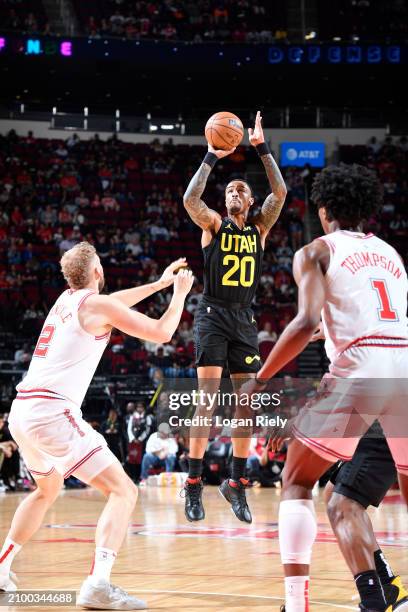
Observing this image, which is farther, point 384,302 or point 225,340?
point 225,340

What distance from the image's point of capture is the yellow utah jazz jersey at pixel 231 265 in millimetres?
7902

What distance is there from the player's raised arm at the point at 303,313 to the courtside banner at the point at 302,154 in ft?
82.4

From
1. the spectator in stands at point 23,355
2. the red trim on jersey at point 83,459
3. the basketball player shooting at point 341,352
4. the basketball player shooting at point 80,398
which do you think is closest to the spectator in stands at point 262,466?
the spectator in stands at point 23,355

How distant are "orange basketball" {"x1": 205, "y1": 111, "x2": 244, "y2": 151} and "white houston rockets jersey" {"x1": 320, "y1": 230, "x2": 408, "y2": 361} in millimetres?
3263

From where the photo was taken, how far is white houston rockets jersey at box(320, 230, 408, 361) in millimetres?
4602

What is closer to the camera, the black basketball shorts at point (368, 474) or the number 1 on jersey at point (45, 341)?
the black basketball shorts at point (368, 474)

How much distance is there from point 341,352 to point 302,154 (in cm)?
2533

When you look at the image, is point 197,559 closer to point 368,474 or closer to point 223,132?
point 368,474

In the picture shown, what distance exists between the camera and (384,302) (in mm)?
4664

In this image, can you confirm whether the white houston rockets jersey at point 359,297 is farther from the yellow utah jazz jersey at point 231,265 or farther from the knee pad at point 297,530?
the yellow utah jazz jersey at point 231,265

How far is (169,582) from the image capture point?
7.05 metres

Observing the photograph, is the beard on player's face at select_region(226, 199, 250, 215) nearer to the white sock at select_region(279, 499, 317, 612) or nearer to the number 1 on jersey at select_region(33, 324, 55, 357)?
the number 1 on jersey at select_region(33, 324, 55, 357)

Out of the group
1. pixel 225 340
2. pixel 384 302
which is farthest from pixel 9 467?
pixel 384 302

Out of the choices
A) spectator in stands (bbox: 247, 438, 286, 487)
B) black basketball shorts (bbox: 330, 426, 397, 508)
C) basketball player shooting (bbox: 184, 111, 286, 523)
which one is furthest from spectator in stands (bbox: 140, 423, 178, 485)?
black basketball shorts (bbox: 330, 426, 397, 508)
